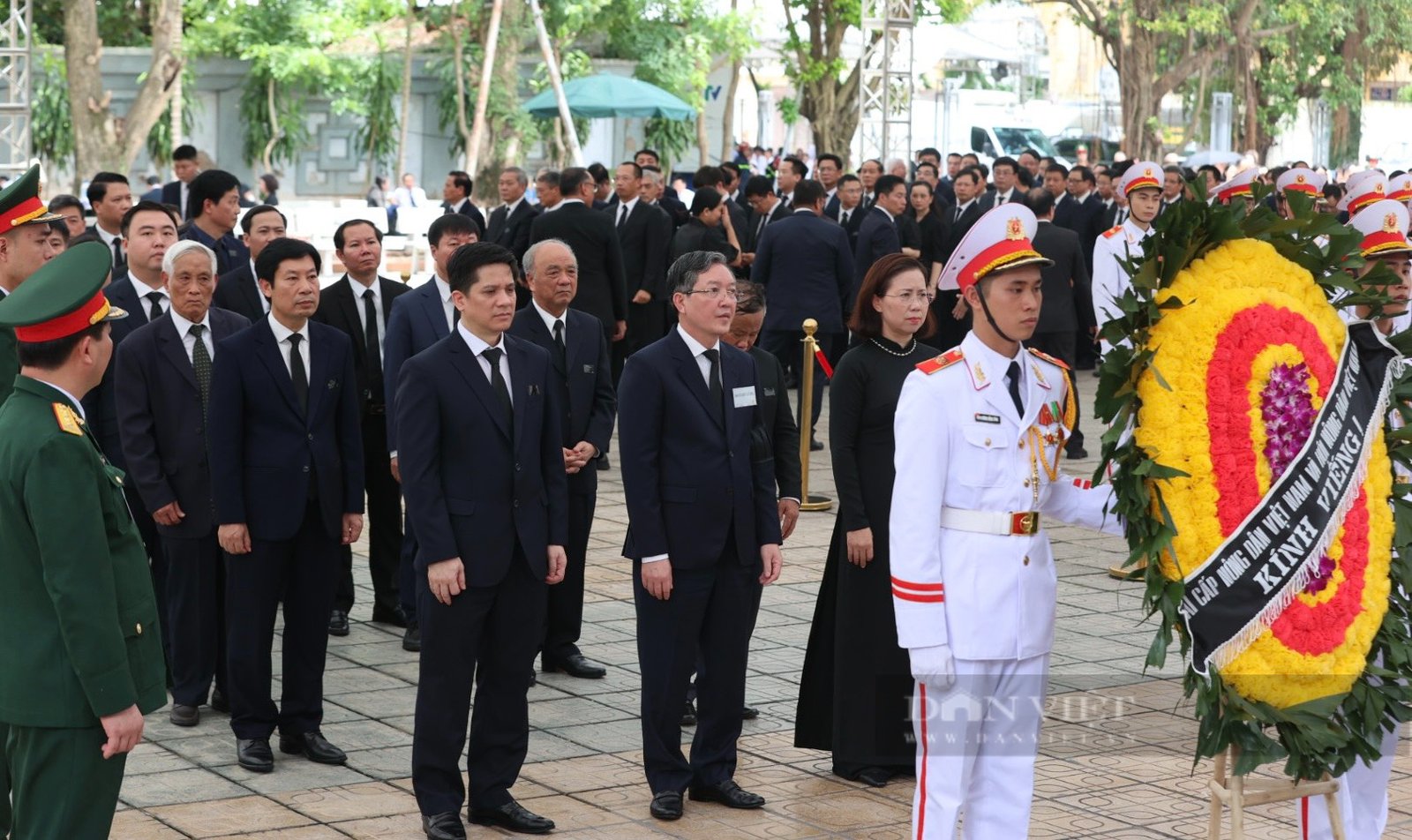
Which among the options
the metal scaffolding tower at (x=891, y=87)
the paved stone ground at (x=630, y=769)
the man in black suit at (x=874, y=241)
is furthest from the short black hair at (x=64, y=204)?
the metal scaffolding tower at (x=891, y=87)

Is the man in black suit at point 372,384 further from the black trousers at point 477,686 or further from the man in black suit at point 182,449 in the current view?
the black trousers at point 477,686

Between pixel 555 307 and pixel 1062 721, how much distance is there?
263 centimetres

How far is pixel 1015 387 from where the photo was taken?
4.74 m

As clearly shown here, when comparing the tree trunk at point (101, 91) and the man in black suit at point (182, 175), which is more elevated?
the tree trunk at point (101, 91)

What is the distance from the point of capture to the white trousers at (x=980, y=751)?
4578 millimetres

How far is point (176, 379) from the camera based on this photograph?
6766 mm

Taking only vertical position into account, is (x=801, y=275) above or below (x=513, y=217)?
below

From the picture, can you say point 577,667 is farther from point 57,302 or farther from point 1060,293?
→ point 1060,293

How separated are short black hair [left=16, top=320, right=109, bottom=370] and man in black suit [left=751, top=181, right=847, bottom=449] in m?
8.85

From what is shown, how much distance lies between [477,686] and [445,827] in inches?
17.6

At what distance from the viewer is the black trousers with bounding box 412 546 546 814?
550cm

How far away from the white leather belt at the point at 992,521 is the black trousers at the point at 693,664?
137cm

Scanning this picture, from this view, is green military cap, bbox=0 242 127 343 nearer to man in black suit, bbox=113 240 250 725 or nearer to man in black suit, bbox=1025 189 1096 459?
man in black suit, bbox=113 240 250 725

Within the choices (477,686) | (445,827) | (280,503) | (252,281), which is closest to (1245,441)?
(477,686)
